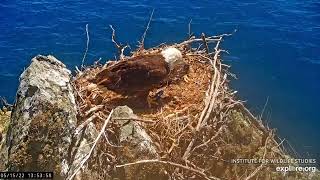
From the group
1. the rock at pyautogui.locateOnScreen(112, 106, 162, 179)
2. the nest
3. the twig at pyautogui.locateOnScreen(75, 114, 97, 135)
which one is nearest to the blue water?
the nest

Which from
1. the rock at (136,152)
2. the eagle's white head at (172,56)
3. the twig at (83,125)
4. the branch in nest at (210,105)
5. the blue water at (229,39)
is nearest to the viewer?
the twig at (83,125)

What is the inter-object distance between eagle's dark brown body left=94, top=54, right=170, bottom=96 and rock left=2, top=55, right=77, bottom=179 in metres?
1.32

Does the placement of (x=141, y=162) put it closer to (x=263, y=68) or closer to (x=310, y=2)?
(x=263, y=68)

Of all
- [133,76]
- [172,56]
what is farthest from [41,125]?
[172,56]

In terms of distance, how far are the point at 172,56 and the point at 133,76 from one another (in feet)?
2.70

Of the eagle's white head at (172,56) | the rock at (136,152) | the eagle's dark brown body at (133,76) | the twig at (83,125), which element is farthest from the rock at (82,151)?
the eagle's white head at (172,56)

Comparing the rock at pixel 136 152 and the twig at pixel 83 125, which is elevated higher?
the twig at pixel 83 125

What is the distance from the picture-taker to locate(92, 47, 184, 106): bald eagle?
7402mm

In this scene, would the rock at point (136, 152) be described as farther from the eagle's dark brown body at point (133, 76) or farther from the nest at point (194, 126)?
the eagle's dark brown body at point (133, 76)

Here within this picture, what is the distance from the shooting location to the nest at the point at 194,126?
650cm

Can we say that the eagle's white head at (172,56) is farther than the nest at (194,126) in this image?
Yes

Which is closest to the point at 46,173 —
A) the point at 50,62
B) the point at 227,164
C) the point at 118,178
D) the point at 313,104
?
the point at 118,178

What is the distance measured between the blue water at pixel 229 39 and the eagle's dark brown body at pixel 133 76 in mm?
8326

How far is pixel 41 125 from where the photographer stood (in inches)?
222
